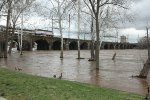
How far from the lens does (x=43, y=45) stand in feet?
345

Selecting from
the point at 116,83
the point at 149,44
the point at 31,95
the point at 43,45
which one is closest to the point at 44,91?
the point at 31,95

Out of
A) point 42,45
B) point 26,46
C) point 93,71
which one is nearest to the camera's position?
point 93,71

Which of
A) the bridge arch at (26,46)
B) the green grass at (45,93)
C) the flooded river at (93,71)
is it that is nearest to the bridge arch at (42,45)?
the bridge arch at (26,46)

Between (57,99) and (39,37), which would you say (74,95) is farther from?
(39,37)

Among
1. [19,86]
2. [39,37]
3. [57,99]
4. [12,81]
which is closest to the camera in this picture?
[57,99]

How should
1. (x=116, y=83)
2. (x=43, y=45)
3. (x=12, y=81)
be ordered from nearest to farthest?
1. (x=12, y=81)
2. (x=116, y=83)
3. (x=43, y=45)

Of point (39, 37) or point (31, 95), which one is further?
point (39, 37)

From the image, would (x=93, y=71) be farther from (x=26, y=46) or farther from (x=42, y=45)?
(x=42, y=45)

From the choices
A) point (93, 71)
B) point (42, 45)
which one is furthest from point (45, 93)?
point (42, 45)

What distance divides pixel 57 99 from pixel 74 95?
104cm

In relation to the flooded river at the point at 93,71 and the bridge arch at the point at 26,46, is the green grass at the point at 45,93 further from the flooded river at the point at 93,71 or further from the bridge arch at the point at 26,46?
the bridge arch at the point at 26,46

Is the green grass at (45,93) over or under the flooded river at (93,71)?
over

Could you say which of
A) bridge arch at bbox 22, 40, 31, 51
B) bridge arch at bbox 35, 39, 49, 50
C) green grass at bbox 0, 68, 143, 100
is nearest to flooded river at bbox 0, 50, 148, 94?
green grass at bbox 0, 68, 143, 100

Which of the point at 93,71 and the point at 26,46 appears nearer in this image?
the point at 93,71
